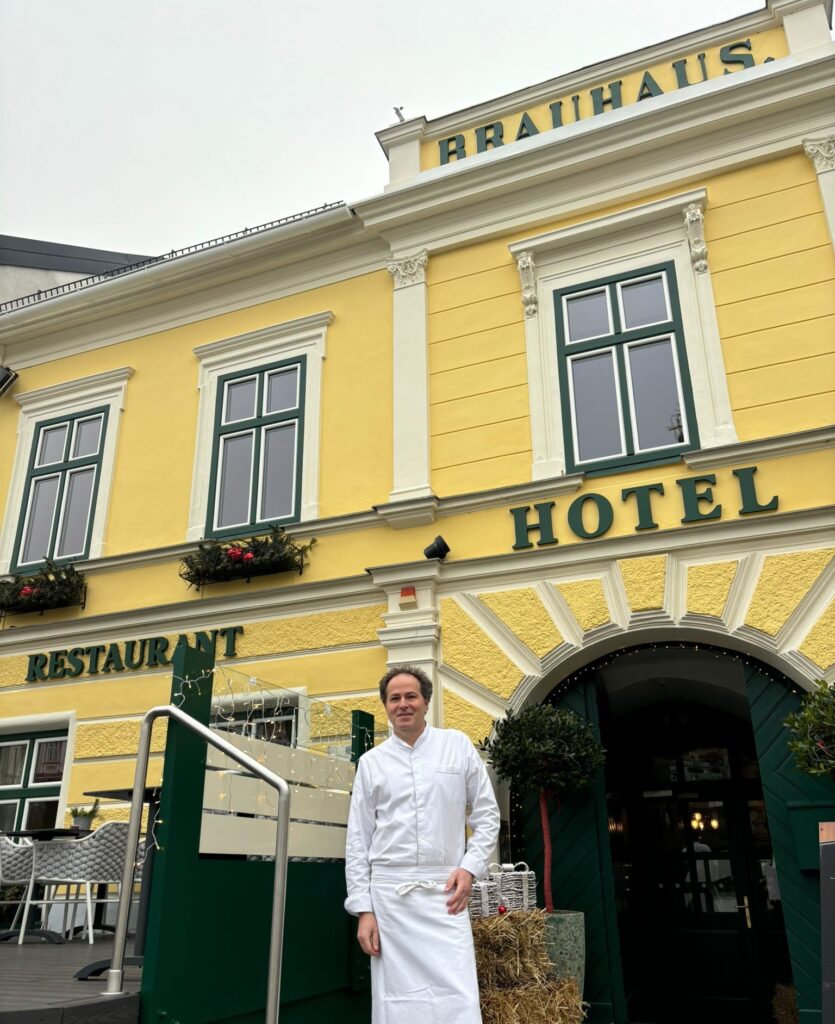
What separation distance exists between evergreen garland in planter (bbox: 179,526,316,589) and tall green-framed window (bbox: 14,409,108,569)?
1974 millimetres

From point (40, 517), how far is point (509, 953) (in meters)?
7.80

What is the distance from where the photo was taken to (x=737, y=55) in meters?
8.64

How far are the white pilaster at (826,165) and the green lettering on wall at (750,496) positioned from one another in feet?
7.44

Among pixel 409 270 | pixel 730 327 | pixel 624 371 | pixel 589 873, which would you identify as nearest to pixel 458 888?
pixel 589 873

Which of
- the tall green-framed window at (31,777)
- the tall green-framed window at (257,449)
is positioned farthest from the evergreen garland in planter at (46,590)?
the tall green-framed window at (257,449)

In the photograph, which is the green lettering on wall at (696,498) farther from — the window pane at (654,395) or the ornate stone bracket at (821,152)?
the ornate stone bracket at (821,152)

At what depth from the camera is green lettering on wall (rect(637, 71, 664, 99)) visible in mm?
8875

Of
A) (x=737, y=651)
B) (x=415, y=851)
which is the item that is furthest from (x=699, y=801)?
(x=415, y=851)

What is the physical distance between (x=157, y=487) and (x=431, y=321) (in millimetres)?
3545

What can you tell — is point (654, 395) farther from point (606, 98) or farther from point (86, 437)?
point (86, 437)

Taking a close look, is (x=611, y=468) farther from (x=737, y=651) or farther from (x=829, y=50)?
(x=829, y=50)

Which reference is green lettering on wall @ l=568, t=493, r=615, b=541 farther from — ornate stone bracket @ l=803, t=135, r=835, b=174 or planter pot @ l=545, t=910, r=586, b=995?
ornate stone bracket @ l=803, t=135, r=835, b=174

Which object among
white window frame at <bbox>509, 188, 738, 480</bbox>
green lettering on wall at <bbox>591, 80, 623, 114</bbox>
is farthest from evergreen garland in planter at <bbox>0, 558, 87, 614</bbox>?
green lettering on wall at <bbox>591, 80, 623, 114</bbox>

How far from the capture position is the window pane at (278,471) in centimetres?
926
